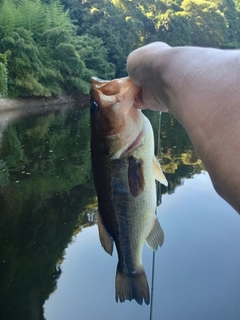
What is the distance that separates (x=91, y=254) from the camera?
6309 millimetres

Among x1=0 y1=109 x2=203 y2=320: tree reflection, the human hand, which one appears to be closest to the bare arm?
the human hand

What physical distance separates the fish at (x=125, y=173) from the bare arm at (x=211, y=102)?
272mm

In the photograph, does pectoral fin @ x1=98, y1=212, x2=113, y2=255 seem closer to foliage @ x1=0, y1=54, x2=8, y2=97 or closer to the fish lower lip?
the fish lower lip

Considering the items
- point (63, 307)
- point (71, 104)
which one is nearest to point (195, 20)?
point (71, 104)

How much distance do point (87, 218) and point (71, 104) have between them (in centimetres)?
3163

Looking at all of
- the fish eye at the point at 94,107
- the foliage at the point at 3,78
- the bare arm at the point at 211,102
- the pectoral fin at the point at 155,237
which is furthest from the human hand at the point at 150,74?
the foliage at the point at 3,78

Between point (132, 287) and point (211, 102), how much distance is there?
1182mm

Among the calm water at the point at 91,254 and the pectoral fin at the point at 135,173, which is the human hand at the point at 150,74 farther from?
the calm water at the point at 91,254

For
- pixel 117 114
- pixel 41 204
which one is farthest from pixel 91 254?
pixel 117 114

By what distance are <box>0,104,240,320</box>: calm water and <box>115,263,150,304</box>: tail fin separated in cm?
302

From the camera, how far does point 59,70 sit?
1478 inches

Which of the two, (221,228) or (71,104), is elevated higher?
(221,228)

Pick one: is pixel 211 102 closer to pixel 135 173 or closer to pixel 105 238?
pixel 135 173

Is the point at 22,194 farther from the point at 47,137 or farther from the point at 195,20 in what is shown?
the point at 195,20
